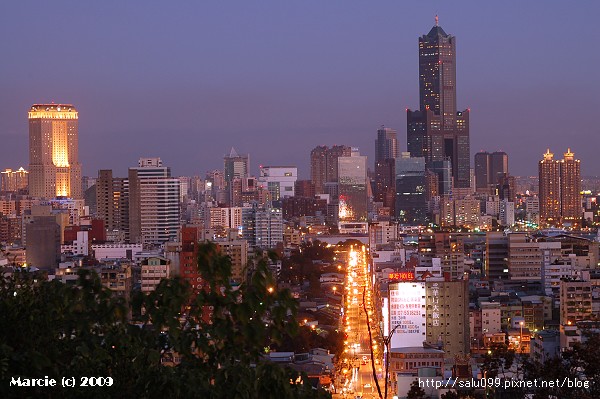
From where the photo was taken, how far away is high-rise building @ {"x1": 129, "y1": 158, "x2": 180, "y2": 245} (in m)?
40.5

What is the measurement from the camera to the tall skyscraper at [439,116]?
7319cm

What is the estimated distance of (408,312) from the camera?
17.7m

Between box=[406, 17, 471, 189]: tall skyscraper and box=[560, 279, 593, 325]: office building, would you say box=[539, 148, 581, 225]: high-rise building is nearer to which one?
box=[406, 17, 471, 189]: tall skyscraper

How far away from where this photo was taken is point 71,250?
32.6 meters

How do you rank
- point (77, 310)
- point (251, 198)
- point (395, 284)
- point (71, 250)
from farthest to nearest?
point (251, 198) < point (71, 250) < point (395, 284) < point (77, 310)

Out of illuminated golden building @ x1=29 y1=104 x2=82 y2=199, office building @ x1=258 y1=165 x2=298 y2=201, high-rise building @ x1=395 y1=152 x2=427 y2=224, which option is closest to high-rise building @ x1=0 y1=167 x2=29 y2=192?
illuminated golden building @ x1=29 y1=104 x2=82 y2=199

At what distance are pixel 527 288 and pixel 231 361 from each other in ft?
78.0

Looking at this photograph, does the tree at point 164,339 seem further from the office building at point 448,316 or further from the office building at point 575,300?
the office building at point 575,300

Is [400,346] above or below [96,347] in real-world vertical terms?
below

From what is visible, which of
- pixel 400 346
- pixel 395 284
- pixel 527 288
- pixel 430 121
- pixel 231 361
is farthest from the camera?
pixel 430 121

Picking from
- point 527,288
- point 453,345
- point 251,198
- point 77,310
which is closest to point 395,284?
point 453,345

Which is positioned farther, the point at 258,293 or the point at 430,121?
the point at 430,121

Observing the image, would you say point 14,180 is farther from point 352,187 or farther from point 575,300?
point 575,300

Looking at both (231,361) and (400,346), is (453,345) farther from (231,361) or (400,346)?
(231,361)
